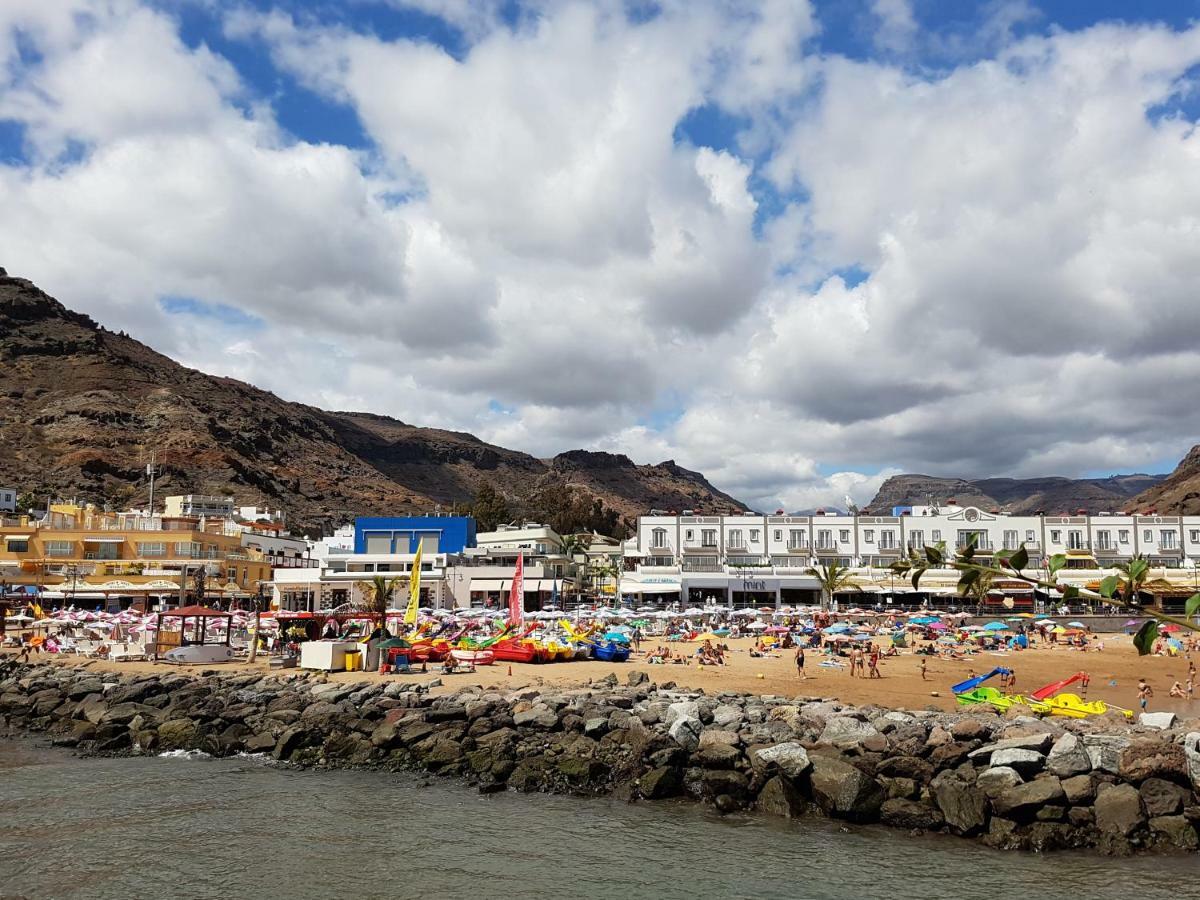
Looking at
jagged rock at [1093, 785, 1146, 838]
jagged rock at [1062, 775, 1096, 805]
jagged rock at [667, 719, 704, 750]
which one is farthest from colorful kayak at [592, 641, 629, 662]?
jagged rock at [1093, 785, 1146, 838]

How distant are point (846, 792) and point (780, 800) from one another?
4.26 feet

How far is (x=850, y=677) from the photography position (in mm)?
33500

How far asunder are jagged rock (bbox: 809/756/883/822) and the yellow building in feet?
174

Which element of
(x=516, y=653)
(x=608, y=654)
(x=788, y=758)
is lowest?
(x=608, y=654)

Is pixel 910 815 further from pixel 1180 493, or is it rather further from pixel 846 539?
pixel 1180 493

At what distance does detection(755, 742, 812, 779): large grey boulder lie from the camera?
59.7 feet

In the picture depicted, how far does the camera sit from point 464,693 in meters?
25.9

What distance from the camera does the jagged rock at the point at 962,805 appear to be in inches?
642

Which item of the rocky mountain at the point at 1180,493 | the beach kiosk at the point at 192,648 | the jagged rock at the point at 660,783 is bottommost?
the jagged rock at the point at 660,783

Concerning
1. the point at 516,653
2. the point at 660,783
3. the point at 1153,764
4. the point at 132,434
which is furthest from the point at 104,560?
the point at 132,434

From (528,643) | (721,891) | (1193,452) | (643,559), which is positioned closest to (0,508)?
(643,559)

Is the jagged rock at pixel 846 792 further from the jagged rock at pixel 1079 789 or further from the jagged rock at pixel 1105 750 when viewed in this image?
the jagged rock at pixel 1105 750

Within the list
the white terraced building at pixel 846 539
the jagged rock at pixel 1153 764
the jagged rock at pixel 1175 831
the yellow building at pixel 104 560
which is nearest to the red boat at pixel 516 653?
the jagged rock at pixel 1153 764

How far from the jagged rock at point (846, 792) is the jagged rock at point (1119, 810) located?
3780 mm
